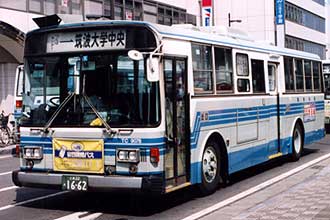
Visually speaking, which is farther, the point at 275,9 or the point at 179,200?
the point at 275,9

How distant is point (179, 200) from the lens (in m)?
9.90

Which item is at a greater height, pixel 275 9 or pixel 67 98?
pixel 275 9

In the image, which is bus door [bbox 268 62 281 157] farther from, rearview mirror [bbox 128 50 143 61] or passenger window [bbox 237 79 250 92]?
rearview mirror [bbox 128 50 143 61]

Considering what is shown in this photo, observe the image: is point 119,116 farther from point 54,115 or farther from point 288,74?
point 288,74

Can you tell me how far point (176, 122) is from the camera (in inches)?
352

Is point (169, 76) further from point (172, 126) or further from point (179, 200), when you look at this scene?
point (179, 200)

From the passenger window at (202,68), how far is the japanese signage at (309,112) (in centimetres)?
625

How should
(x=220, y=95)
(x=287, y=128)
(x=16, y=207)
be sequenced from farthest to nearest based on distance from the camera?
(x=287, y=128) < (x=220, y=95) < (x=16, y=207)

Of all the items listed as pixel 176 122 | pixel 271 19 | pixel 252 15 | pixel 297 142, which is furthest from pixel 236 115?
pixel 252 15

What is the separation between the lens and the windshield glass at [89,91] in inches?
329

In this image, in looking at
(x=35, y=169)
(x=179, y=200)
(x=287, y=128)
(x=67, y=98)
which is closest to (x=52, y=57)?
(x=67, y=98)

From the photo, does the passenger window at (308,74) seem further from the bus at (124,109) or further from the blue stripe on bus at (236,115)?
the bus at (124,109)

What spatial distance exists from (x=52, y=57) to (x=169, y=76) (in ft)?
6.16

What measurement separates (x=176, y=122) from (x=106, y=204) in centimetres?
192
